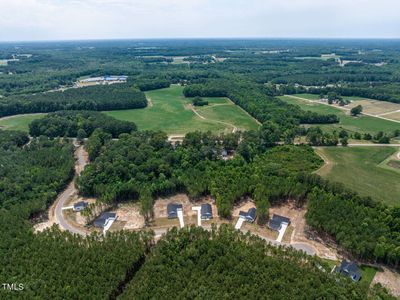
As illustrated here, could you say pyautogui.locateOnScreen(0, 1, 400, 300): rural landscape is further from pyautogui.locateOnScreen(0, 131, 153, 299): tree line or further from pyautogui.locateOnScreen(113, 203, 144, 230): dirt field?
pyautogui.locateOnScreen(113, 203, 144, 230): dirt field

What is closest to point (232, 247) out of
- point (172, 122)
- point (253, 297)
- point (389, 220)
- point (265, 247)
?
point (265, 247)

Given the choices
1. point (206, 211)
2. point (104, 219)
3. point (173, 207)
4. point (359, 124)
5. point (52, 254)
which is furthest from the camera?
point (359, 124)

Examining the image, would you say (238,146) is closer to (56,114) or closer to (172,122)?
(172,122)

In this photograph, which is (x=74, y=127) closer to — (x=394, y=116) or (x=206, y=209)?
(x=206, y=209)

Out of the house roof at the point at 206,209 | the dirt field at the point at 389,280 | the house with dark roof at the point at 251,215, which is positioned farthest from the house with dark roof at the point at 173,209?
the dirt field at the point at 389,280

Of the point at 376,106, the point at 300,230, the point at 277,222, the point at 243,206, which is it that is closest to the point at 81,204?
the point at 243,206

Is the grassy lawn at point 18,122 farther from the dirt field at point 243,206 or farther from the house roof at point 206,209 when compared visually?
the dirt field at point 243,206
